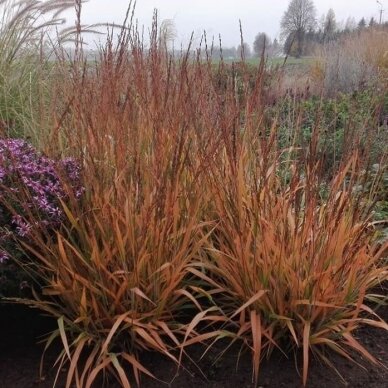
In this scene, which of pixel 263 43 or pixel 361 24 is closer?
pixel 263 43

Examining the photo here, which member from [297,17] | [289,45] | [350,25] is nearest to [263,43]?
[289,45]

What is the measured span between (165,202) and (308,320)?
2.76 ft

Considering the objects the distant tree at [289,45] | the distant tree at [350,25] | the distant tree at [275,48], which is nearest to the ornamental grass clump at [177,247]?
the distant tree at [289,45]

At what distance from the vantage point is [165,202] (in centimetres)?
276

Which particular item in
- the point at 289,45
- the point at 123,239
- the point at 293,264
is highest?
the point at 289,45

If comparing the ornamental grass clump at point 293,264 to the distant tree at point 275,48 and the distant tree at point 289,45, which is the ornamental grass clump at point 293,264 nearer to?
the distant tree at point 289,45

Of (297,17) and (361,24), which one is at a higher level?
(297,17)

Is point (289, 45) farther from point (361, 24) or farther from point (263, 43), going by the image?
point (361, 24)

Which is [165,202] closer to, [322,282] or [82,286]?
[82,286]

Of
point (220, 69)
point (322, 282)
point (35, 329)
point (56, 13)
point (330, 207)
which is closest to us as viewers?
point (322, 282)

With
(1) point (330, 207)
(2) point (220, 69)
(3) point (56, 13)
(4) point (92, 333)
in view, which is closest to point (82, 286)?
(4) point (92, 333)

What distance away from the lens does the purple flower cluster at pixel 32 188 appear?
9.16ft

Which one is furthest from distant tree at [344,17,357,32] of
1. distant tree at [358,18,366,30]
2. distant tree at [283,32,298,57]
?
distant tree at [283,32,298,57]

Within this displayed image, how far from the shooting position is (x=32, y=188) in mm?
2967
